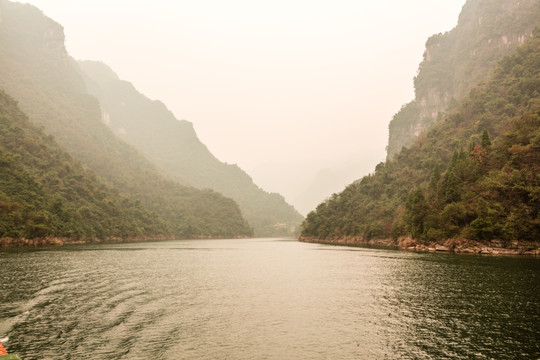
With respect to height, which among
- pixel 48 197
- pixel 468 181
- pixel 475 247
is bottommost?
pixel 475 247

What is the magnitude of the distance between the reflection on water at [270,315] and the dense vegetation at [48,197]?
5197 centimetres

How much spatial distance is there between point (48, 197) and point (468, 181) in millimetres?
130235

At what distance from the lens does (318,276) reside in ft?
164

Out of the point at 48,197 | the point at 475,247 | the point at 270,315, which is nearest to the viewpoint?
the point at 270,315

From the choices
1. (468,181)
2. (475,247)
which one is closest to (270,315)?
(475,247)

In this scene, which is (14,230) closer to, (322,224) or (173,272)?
(173,272)

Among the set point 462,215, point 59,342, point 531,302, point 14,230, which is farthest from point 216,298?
point 14,230

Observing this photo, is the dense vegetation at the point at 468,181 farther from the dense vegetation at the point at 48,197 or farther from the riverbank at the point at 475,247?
the dense vegetation at the point at 48,197

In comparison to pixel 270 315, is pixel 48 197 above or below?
above

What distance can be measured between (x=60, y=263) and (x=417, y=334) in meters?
56.3

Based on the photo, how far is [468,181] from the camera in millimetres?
91250

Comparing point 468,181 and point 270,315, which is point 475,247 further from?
point 270,315

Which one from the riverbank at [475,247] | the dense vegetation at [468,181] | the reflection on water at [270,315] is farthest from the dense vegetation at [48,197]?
the riverbank at [475,247]

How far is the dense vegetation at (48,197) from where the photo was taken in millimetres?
92250
